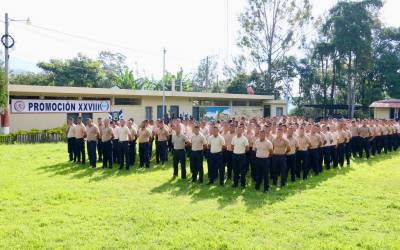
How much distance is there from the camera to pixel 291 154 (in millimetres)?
12703

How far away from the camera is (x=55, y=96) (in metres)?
26.1

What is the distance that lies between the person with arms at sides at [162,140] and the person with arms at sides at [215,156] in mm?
3315

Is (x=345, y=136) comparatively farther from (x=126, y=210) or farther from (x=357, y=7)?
(x=357, y=7)

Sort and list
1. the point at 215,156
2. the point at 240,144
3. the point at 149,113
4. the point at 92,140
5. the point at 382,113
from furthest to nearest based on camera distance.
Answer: the point at 382,113 → the point at 149,113 → the point at 92,140 → the point at 215,156 → the point at 240,144

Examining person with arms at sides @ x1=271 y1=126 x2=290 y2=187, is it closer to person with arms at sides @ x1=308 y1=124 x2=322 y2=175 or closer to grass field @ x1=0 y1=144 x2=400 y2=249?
grass field @ x1=0 y1=144 x2=400 y2=249

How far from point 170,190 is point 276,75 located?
1615 inches

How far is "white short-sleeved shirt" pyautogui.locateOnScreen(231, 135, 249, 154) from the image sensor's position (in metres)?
11.5

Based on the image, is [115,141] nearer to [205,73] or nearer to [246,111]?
[246,111]

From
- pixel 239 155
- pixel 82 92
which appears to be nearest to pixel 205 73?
pixel 82 92

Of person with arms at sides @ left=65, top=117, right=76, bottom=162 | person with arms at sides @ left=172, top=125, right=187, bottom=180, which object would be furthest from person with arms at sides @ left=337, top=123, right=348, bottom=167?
person with arms at sides @ left=65, top=117, right=76, bottom=162

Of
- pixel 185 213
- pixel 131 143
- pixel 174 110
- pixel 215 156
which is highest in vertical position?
pixel 174 110

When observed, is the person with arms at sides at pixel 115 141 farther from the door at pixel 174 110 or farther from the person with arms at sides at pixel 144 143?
the door at pixel 174 110

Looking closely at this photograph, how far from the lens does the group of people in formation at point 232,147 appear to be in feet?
38.3

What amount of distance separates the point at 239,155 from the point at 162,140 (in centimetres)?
447
